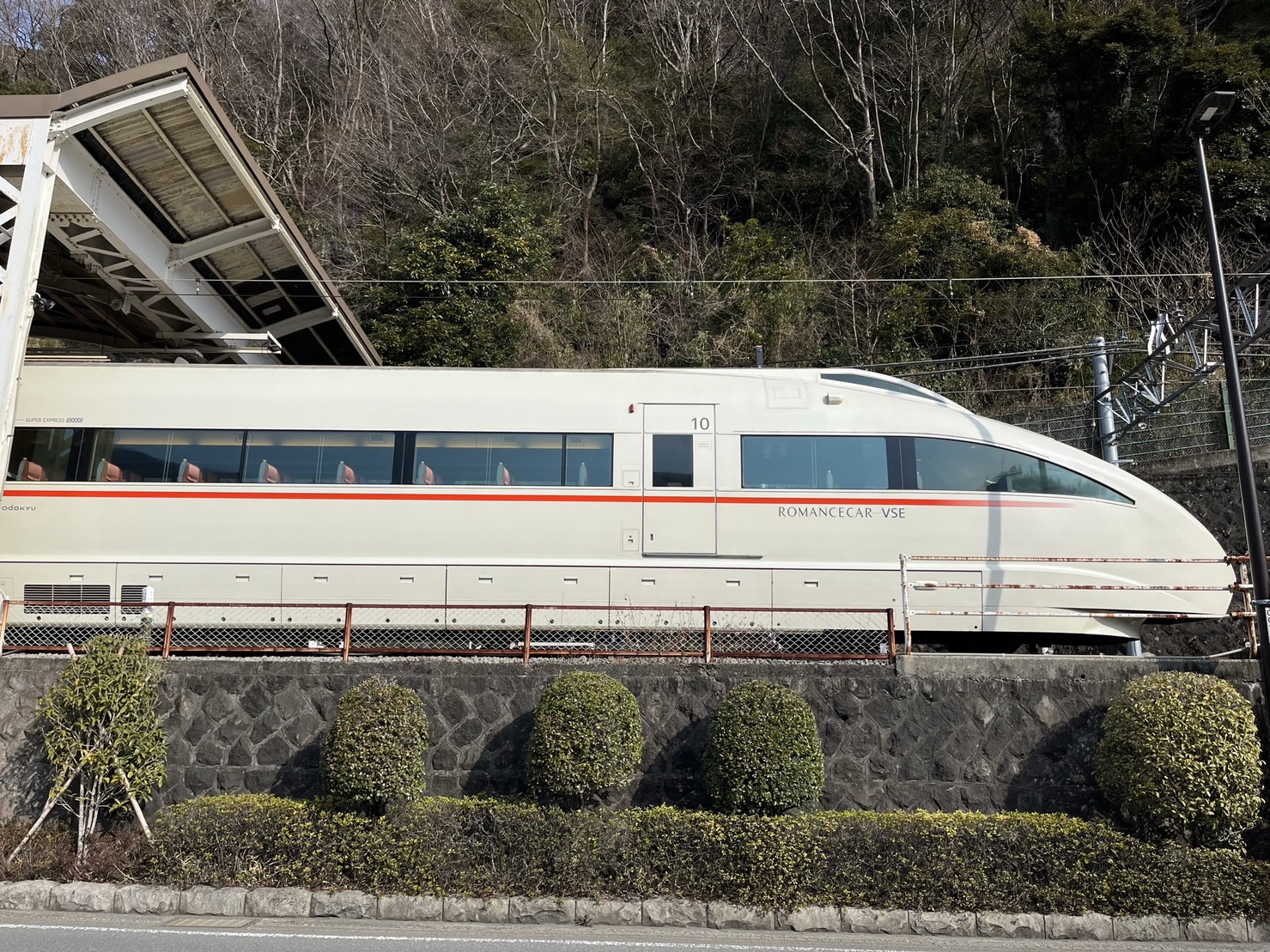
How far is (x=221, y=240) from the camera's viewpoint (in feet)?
50.2

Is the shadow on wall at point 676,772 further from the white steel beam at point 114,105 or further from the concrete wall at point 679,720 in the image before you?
the white steel beam at point 114,105

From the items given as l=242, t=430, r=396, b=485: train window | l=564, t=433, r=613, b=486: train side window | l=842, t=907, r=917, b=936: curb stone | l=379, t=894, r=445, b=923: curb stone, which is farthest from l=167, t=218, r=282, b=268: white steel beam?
l=842, t=907, r=917, b=936: curb stone

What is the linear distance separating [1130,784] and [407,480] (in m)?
8.97

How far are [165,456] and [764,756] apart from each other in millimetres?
8853

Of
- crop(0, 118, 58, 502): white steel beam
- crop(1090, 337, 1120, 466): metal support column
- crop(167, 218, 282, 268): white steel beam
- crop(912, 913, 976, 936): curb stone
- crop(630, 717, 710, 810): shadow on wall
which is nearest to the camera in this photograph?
crop(912, 913, 976, 936): curb stone

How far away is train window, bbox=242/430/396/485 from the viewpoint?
13109 mm

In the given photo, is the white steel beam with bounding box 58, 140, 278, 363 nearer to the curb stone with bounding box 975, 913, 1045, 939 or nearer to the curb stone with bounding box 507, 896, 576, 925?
the curb stone with bounding box 507, 896, 576, 925

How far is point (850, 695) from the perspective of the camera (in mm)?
10578

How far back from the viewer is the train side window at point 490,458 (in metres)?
13.1

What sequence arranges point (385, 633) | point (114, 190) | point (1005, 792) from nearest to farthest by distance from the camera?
1. point (1005, 792)
2. point (385, 633)
3. point (114, 190)

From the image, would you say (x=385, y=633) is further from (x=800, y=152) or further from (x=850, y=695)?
(x=800, y=152)

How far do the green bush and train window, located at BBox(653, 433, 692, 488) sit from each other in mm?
5795

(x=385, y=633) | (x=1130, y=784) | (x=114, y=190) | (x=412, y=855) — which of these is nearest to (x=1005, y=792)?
(x=1130, y=784)

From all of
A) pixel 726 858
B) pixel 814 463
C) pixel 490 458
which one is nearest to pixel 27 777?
pixel 490 458
